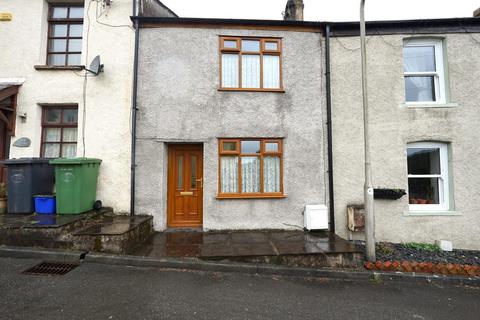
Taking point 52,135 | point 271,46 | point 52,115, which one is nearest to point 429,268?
point 271,46

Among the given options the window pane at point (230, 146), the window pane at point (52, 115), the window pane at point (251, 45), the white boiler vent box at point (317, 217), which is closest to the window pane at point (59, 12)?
the window pane at point (52, 115)

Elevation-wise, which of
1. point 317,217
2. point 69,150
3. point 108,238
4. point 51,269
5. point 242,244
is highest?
point 69,150

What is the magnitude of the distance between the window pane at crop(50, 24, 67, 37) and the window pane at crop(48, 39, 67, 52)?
0.19 m

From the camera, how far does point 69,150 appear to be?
6688mm

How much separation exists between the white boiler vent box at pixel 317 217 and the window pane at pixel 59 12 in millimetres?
9152

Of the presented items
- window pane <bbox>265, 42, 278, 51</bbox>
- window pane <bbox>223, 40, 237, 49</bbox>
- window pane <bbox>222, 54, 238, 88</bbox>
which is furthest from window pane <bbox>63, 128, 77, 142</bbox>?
window pane <bbox>265, 42, 278, 51</bbox>

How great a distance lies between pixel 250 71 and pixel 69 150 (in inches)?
223

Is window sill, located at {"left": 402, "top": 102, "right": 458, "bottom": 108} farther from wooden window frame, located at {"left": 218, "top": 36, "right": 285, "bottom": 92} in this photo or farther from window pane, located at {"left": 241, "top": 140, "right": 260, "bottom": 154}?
window pane, located at {"left": 241, "top": 140, "right": 260, "bottom": 154}

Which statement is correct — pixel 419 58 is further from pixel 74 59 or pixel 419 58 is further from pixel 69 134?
pixel 69 134

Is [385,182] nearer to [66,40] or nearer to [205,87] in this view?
[205,87]

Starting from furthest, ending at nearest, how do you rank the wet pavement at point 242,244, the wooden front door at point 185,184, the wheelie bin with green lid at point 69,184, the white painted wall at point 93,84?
the wooden front door at point 185,184, the white painted wall at point 93,84, the wheelie bin with green lid at point 69,184, the wet pavement at point 242,244

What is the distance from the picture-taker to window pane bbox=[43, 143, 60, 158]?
6695 mm

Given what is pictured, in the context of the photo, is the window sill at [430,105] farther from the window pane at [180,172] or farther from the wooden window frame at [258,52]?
the window pane at [180,172]

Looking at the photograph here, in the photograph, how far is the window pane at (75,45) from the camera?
6.98 meters
